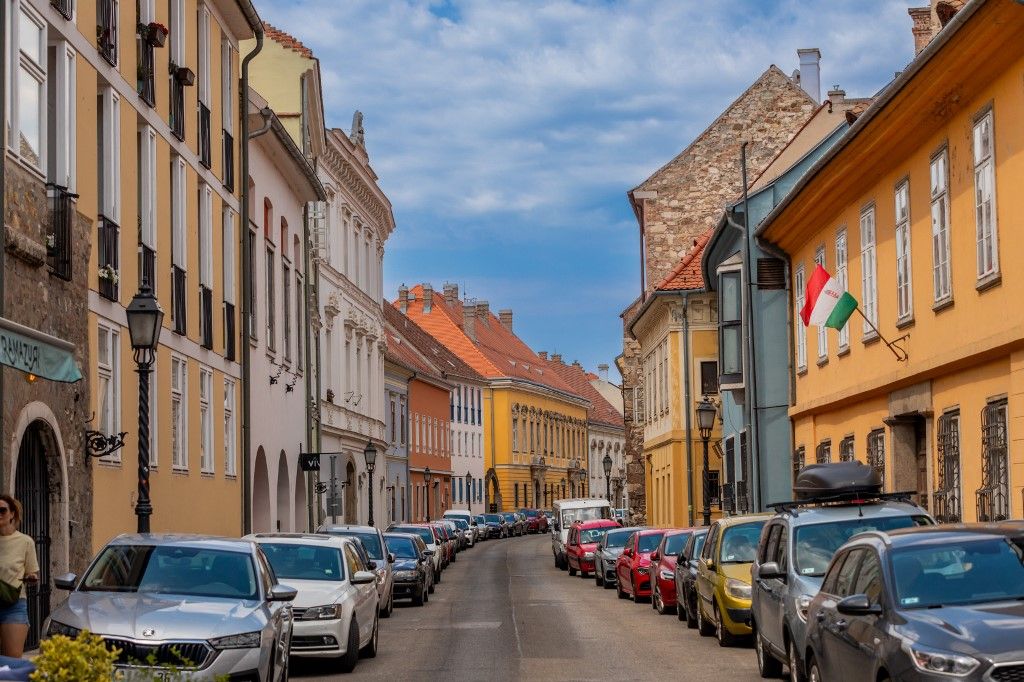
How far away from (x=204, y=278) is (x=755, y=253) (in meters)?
14.2

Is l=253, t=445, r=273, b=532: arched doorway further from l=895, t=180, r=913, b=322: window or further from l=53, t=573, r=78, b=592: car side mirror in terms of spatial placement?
l=53, t=573, r=78, b=592: car side mirror

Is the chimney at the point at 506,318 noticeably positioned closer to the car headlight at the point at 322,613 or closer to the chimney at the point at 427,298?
the chimney at the point at 427,298

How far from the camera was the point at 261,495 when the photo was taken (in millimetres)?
36125

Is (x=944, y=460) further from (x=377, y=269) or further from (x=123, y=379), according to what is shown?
(x=377, y=269)

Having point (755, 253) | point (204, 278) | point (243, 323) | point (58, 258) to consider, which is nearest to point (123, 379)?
point (58, 258)

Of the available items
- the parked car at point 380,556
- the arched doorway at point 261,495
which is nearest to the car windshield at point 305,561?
the parked car at point 380,556

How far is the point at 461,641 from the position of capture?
71.3 feet

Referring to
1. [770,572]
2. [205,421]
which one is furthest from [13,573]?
[205,421]

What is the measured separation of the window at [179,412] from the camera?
2625 centimetres

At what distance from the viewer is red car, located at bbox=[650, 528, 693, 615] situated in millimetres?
26484

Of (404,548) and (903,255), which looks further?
(404,548)

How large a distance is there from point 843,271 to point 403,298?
87652 millimetres

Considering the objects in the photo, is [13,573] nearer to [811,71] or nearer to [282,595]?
[282,595]

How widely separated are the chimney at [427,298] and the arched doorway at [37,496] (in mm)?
97096
